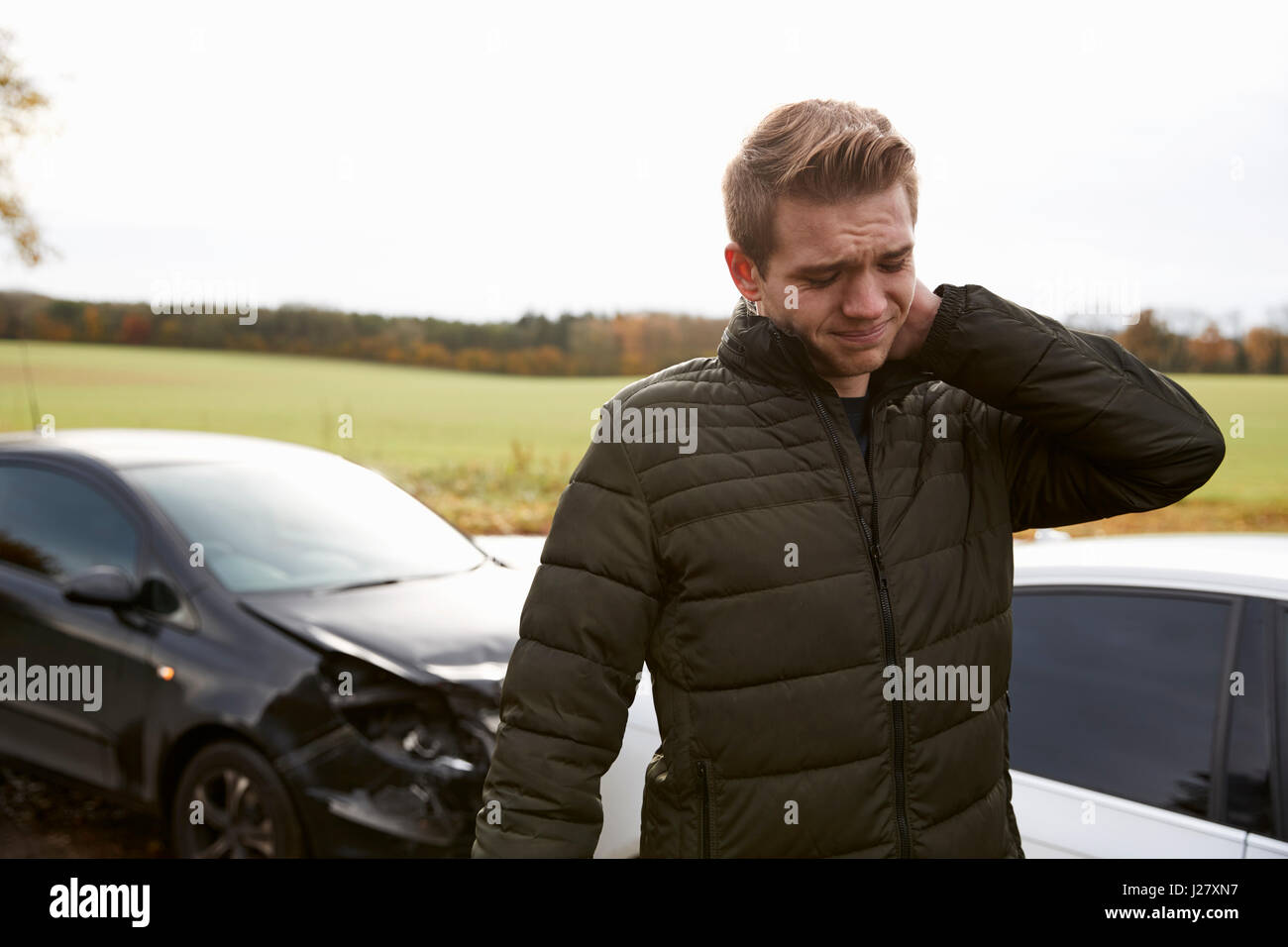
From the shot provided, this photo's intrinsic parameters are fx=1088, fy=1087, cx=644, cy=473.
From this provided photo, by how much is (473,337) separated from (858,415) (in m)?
25.5

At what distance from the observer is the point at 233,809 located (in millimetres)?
3695

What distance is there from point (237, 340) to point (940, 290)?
3258cm

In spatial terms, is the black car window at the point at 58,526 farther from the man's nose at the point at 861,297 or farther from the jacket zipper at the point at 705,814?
the man's nose at the point at 861,297

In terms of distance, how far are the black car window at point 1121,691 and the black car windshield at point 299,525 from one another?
104 inches

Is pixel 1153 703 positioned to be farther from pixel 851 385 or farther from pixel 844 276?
pixel 844 276

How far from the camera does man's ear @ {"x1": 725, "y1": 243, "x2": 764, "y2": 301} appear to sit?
1.70 meters

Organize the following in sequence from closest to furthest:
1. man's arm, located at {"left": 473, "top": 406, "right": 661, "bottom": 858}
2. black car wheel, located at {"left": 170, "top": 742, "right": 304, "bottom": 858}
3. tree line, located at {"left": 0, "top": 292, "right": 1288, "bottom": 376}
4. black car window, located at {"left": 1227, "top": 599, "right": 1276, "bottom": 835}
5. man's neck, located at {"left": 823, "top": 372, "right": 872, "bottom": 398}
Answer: man's arm, located at {"left": 473, "top": 406, "right": 661, "bottom": 858} < man's neck, located at {"left": 823, "top": 372, "right": 872, "bottom": 398} < black car window, located at {"left": 1227, "top": 599, "right": 1276, "bottom": 835} < black car wheel, located at {"left": 170, "top": 742, "right": 304, "bottom": 858} < tree line, located at {"left": 0, "top": 292, "right": 1288, "bottom": 376}

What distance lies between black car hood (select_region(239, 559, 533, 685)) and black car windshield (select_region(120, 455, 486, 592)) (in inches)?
4.8

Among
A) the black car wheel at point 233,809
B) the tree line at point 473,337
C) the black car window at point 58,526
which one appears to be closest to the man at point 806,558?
the black car wheel at point 233,809

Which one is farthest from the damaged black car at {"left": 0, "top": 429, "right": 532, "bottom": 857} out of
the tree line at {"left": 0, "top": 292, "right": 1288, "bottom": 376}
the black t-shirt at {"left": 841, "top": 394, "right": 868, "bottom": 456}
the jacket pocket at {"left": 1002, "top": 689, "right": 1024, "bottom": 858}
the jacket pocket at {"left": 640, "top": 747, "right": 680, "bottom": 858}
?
the tree line at {"left": 0, "top": 292, "right": 1288, "bottom": 376}

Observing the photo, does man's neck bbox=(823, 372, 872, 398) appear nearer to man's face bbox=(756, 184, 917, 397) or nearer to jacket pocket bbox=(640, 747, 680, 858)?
man's face bbox=(756, 184, 917, 397)

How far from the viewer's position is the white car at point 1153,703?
2.20 m

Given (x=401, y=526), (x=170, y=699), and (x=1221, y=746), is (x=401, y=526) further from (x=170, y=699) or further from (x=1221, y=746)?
(x=1221, y=746)
